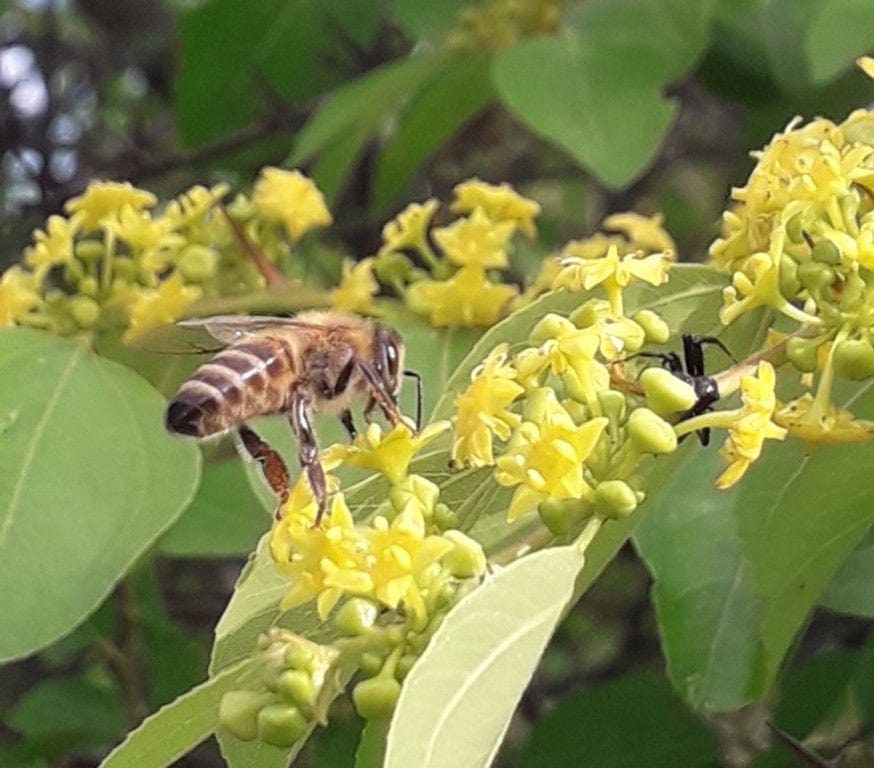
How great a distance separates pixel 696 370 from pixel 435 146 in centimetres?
151

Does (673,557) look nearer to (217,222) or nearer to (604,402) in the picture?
(604,402)

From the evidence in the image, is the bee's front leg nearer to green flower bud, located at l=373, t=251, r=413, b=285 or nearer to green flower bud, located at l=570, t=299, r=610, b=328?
green flower bud, located at l=570, t=299, r=610, b=328

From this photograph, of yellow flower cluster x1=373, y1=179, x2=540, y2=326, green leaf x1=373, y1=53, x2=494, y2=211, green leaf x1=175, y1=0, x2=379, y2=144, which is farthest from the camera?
green leaf x1=175, y1=0, x2=379, y2=144

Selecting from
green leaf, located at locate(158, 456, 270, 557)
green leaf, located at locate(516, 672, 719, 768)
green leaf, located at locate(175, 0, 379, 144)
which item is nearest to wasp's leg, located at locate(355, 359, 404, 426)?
green leaf, located at locate(158, 456, 270, 557)

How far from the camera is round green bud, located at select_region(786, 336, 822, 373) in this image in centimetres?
109

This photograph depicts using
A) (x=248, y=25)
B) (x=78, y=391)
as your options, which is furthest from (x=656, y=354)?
(x=248, y=25)

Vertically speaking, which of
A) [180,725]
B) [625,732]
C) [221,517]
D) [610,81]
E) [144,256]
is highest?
[180,725]

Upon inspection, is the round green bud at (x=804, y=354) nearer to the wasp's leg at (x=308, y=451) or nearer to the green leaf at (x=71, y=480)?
the wasp's leg at (x=308, y=451)

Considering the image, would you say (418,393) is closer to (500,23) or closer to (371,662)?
(371,662)

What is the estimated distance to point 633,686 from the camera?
198cm

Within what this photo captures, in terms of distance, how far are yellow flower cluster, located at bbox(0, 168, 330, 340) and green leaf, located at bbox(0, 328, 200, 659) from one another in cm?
10

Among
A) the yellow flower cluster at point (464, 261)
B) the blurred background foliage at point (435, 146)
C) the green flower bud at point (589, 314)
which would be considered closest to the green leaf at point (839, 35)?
the blurred background foliage at point (435, 146)

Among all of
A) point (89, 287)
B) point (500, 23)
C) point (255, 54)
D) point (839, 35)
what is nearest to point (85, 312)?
point (89, 287)

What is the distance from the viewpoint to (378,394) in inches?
53.6
